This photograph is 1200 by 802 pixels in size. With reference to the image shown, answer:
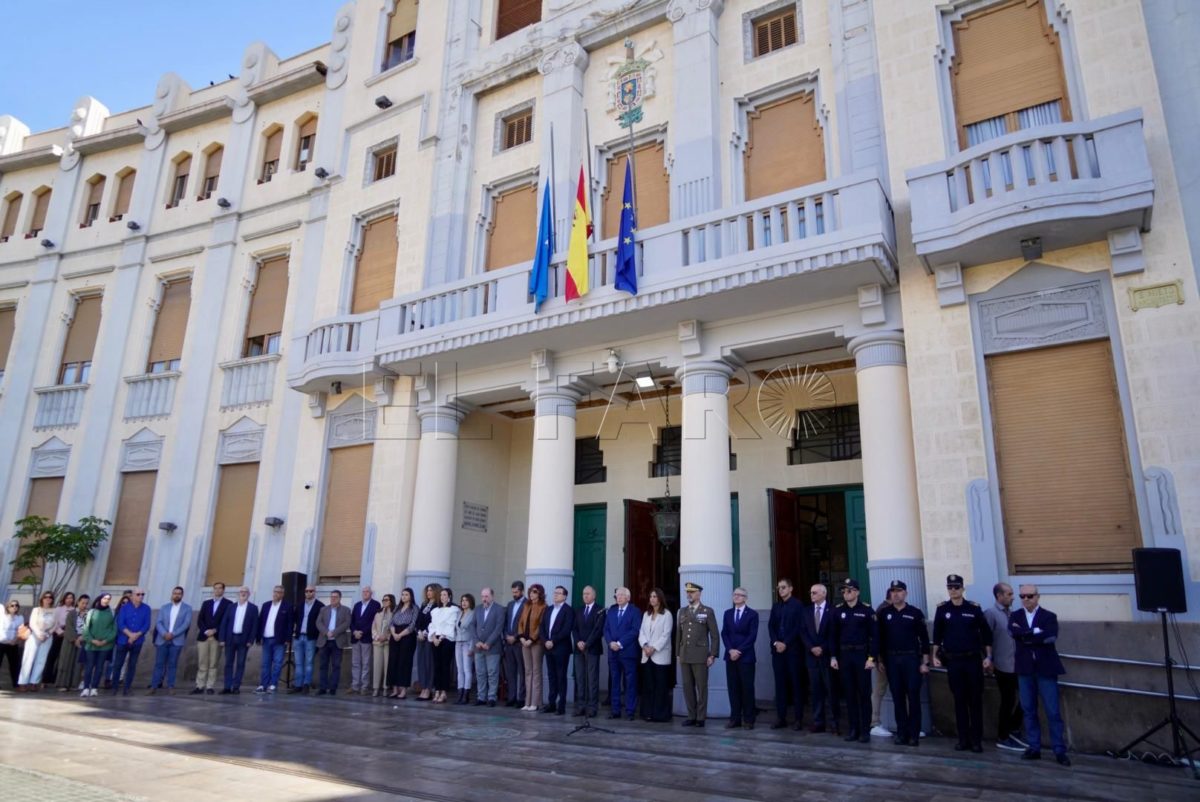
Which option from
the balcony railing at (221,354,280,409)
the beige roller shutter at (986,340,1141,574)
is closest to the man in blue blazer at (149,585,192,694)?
the balcony railing at (221,354,280,409)

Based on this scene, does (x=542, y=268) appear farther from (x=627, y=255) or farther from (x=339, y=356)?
(x=339, y=356)

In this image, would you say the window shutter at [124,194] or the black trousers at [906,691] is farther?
the window shutter at [124,194]

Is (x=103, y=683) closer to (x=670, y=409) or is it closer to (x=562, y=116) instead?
(x=670, y=409)

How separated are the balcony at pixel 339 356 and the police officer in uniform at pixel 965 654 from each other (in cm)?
990

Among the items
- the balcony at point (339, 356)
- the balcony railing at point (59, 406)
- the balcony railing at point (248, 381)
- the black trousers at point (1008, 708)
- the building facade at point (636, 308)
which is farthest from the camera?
the balcony railing at point (59, 406)

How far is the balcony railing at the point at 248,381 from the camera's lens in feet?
57.0

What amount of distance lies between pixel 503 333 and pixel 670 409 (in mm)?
3928

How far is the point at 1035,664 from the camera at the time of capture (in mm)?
7863

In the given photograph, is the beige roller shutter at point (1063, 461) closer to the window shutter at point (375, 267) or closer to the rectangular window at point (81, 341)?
the window shutter at point (375, 267)

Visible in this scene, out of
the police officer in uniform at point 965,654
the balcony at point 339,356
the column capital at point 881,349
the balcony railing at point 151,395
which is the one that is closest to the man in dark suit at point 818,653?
the police officer in uniform at point 965,654

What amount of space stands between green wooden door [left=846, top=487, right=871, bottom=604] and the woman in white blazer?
3.96 metres

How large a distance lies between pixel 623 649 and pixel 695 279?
16.1ft

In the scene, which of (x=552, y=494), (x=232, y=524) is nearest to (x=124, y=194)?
(x=232, y=524)

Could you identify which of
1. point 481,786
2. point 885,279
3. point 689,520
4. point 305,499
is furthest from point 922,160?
point 305,499
